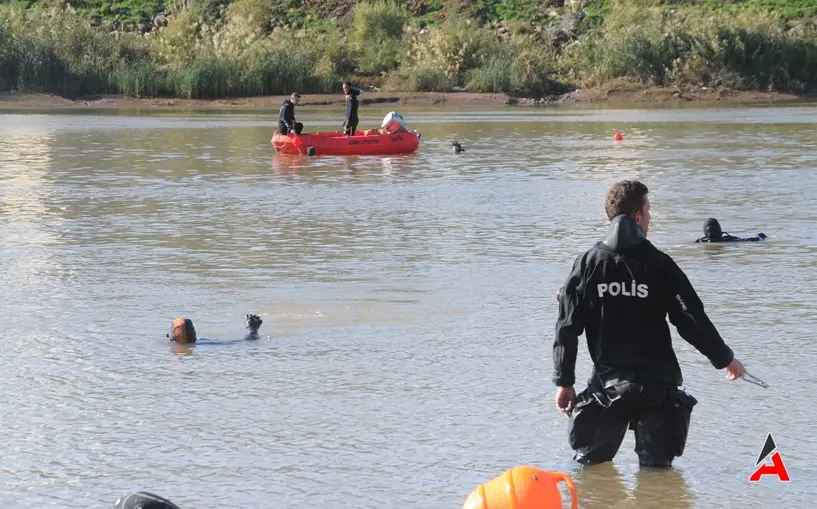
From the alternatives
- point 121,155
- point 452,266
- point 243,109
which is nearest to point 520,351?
point 452,266

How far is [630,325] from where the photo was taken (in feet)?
20.4

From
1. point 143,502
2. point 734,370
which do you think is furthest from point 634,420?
point 143,502

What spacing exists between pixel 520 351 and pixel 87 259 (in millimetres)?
6049

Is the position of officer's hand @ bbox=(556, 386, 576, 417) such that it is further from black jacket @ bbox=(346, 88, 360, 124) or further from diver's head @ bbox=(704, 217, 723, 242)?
black jacket @ bbox=(346, 88, 360, 124)

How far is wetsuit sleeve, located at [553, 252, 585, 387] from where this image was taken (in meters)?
6.18

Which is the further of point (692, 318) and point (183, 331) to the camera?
point (183, 331)

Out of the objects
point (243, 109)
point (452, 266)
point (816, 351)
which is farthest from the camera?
point (243, 109)

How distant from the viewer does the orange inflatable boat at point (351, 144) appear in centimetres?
2873

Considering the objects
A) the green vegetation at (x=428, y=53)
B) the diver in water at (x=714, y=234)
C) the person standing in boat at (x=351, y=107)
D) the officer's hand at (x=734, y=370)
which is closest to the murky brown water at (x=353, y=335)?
the diver in water at (x=714, y=234)

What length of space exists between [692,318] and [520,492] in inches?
53.1

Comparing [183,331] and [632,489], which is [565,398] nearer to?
[632,489]

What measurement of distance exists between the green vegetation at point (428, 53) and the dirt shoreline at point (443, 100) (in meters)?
0.97

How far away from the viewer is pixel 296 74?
60.1 meters

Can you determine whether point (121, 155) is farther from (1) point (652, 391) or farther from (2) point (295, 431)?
(1) point (652, 391)
